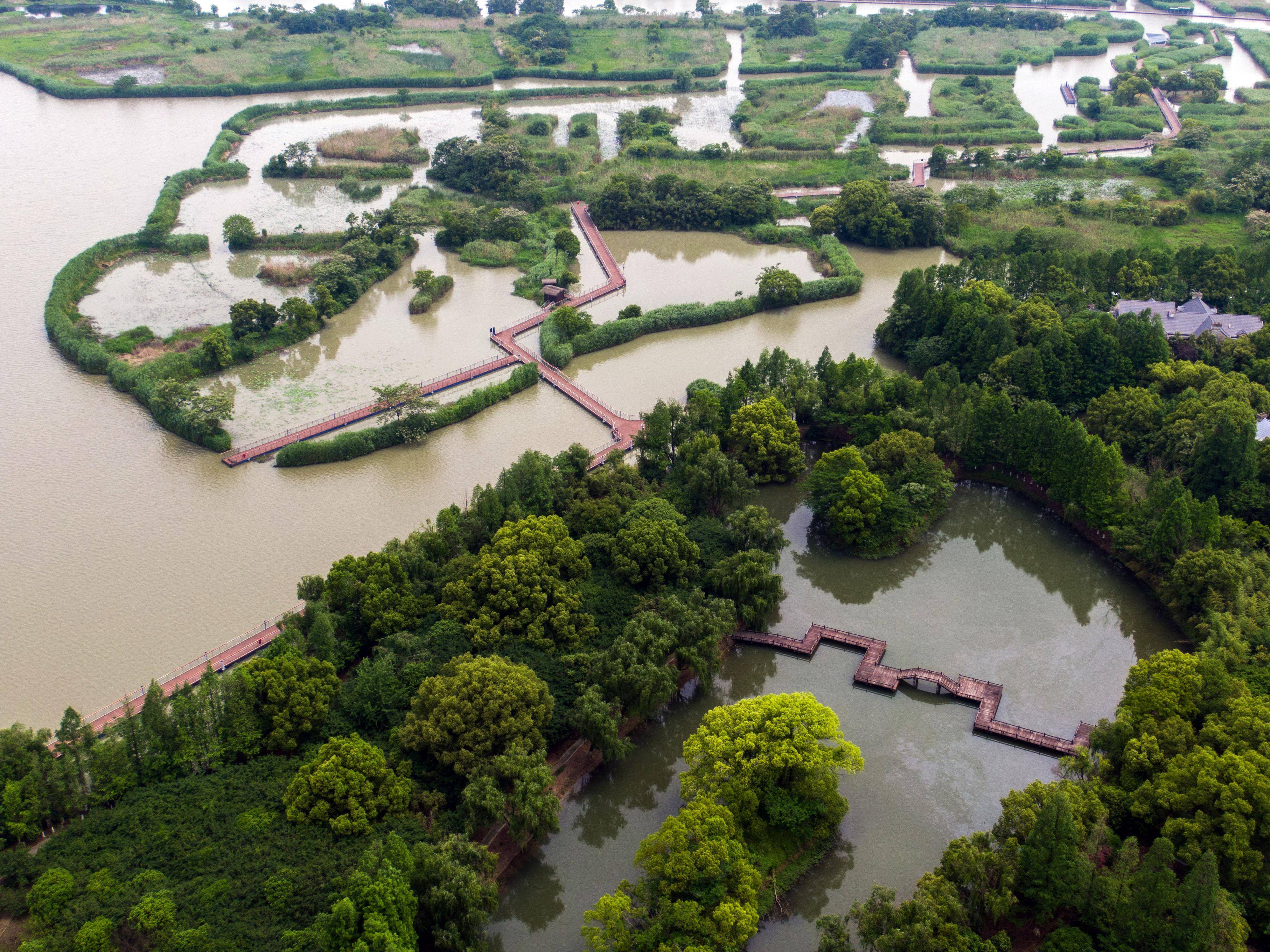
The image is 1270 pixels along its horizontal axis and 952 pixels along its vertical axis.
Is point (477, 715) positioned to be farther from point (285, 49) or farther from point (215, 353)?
point (285, 49)

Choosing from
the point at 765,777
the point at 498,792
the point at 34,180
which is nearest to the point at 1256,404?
the point at 765,777

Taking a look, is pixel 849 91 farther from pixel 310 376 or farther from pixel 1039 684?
pixel 1039 684

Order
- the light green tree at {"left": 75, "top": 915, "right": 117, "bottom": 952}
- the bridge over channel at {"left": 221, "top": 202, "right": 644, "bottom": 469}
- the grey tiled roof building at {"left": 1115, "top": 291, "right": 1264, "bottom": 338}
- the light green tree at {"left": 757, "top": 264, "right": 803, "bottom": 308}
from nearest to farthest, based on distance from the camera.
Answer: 1. the light green tree at {"left": 75, "top": 915, "right": 117, "bottom": 952}
2. the bridge over channel at {"left": 221, "top": 202, "right": 644, "bottom": 469}
3. the grey tiled roof building at {"left": 1115, "top": 291, "right": 1264, "bottom": 338}
4. the light green tree at {"left": 757, "top": 264, "right": 803, "bottom": 308}

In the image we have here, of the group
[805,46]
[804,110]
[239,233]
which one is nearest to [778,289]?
[239,233]

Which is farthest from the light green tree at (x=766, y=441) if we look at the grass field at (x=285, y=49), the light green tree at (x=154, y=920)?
the grass field at (x=285, y=49)

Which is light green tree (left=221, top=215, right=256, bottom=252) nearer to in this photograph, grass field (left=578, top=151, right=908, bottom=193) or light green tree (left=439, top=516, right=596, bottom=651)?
grass field (left=578, top=151, right=908, bottom=193)

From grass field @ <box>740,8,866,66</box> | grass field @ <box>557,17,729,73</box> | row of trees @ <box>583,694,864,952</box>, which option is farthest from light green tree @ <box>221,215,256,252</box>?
grass field @ <box>740,8,866,66</box>
